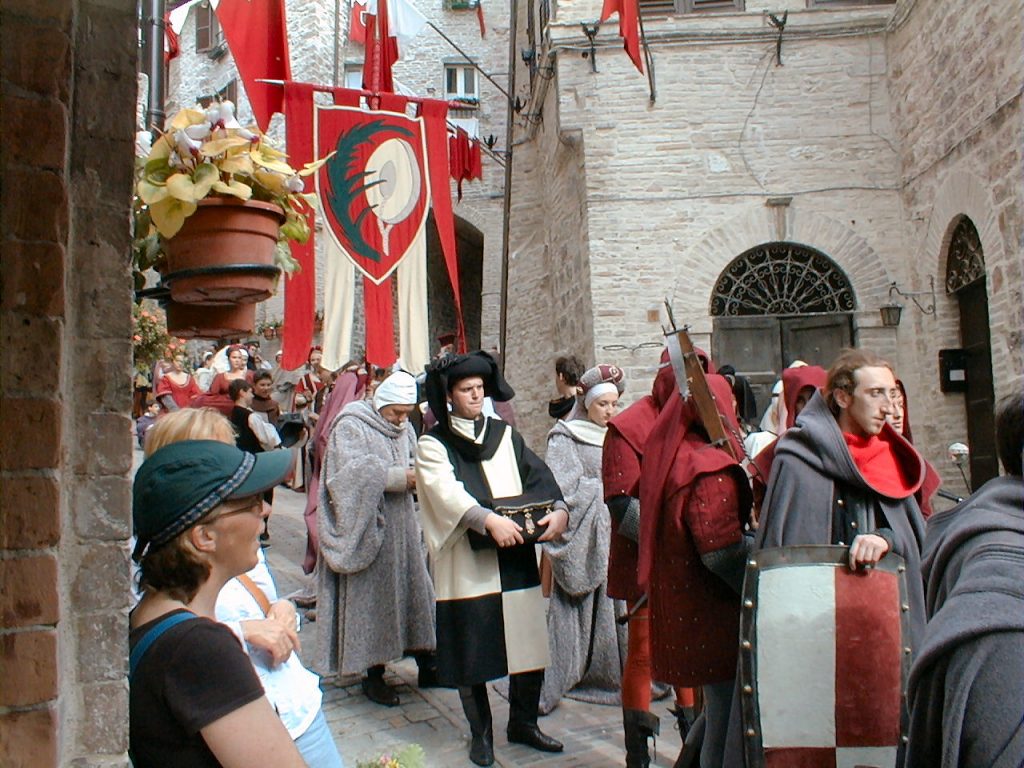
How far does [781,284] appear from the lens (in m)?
10.8

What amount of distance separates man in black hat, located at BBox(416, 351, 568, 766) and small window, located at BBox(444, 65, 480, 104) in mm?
18575

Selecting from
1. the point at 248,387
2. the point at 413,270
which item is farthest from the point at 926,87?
the point at 248,387

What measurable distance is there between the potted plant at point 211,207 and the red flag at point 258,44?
16.8ft

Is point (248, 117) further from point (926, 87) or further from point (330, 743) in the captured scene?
point (330, 743)

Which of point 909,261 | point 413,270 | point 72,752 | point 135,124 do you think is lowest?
point 72,752

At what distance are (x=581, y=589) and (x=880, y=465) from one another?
2.03 m

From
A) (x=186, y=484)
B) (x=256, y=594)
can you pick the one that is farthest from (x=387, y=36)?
(x=186, y=484)

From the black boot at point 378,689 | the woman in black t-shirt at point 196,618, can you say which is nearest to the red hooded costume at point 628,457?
the black boot at point 378,689

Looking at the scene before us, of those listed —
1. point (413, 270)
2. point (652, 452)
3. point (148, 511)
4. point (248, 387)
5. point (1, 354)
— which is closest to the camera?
point (1, 354)

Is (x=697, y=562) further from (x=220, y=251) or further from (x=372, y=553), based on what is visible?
(x=372, y=553)

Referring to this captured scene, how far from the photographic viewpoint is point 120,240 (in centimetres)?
155

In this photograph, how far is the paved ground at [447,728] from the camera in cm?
419

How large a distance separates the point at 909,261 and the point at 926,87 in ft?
6.29

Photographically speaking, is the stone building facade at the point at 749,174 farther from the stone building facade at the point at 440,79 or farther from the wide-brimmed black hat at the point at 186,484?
the wide-brimmed black hat at the point at 186,484
